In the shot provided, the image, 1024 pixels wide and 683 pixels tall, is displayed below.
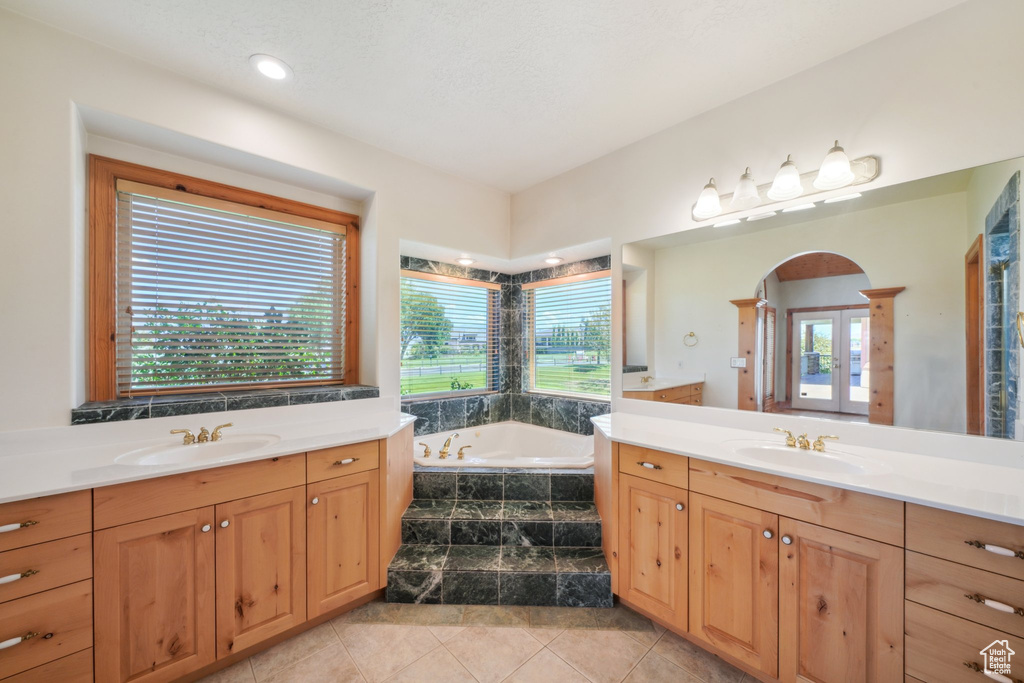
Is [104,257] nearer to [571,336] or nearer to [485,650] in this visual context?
[485,650]

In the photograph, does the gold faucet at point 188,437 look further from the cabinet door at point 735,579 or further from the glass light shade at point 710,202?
the glass light shade at point 710,202

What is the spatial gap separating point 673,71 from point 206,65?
2.15m

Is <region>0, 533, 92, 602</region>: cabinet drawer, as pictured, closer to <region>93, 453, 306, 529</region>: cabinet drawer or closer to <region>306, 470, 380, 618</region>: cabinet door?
<region>93, 453, 306, 529</region>: cabinet drawer

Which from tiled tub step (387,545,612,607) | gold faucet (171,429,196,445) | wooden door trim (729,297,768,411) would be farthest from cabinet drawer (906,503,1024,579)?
gold faucet (171,429,196,445)

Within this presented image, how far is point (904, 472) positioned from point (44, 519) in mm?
2830

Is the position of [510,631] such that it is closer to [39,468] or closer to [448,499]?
[448,499]

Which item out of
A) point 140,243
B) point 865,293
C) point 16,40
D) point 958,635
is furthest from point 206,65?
point 958,635

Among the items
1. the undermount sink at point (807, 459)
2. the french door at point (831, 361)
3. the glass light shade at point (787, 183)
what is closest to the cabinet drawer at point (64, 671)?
the undermount sink at point (807, 459)

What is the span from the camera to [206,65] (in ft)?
5.48

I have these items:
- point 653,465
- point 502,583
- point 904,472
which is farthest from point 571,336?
point 904,472

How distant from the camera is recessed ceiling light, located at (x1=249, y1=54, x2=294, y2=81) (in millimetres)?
1625

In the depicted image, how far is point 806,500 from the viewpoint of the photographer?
128 centimetres

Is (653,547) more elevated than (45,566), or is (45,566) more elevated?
(45,566)

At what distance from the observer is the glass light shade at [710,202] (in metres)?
1.95
